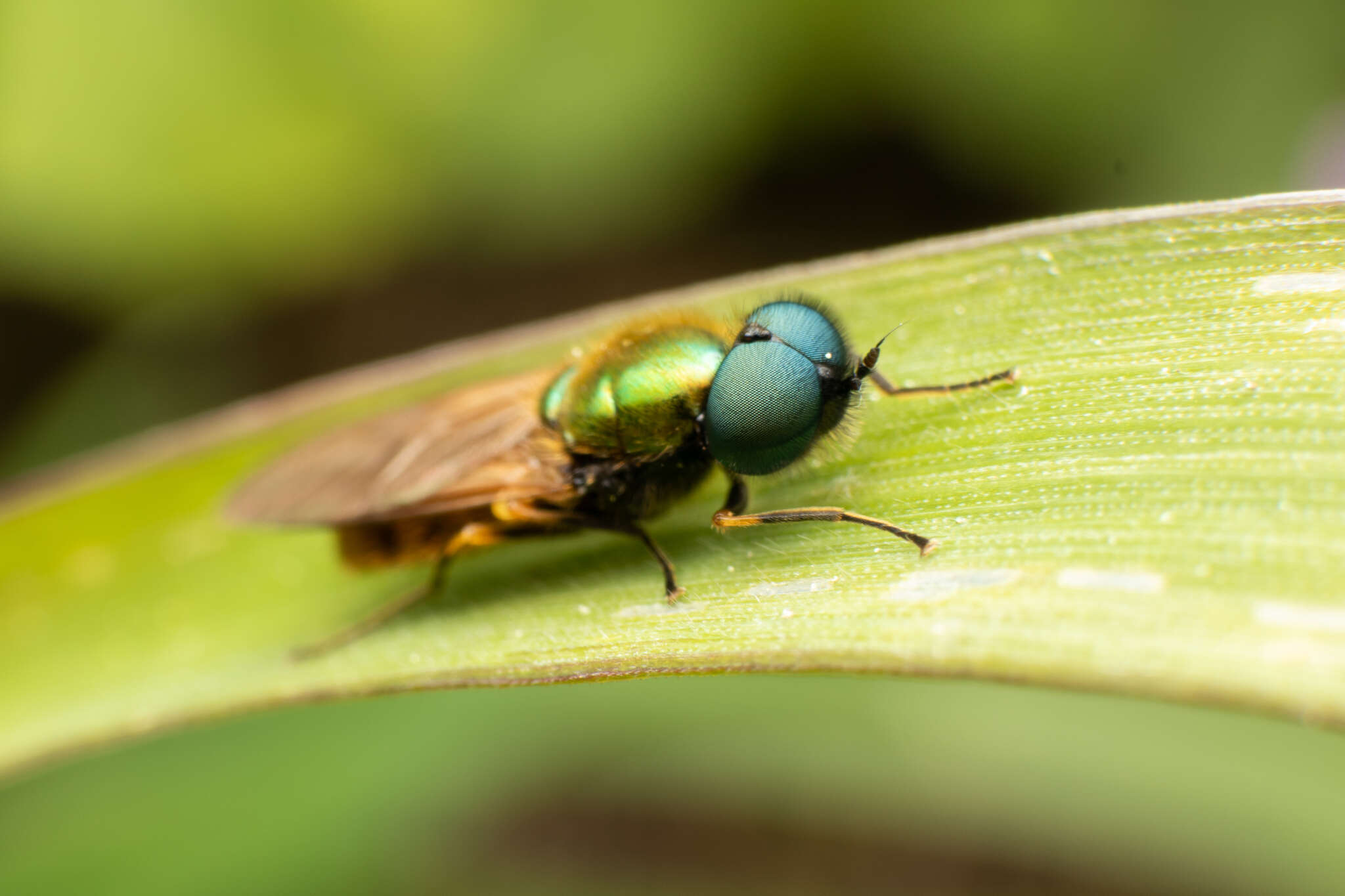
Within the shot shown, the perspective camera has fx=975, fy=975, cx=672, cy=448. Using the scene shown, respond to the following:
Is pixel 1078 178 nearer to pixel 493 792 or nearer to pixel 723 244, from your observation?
pixel 723 244

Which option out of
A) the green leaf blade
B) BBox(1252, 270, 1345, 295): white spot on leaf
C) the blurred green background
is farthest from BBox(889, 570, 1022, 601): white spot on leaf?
the blurred green background

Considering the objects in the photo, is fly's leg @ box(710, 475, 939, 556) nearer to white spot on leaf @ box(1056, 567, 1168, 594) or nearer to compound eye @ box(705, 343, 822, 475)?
compound eye @ box(705, 343, 822, 475)

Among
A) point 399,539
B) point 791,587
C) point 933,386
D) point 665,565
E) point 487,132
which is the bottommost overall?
point 791,587

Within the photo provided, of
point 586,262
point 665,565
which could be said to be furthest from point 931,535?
point 586,262

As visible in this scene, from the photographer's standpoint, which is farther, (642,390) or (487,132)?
(487,132)

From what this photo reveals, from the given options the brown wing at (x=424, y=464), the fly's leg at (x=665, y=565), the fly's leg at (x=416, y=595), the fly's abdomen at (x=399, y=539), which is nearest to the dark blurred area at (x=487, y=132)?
the brown wing at (x=424, y=464)

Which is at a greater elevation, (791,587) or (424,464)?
(424,464)

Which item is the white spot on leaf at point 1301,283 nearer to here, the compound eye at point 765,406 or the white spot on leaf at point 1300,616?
the white spot on leaf at point 1300,616

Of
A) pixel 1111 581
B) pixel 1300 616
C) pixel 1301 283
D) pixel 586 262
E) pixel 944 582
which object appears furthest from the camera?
pixel 586 262

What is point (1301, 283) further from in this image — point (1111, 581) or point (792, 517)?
point (792, 517)
